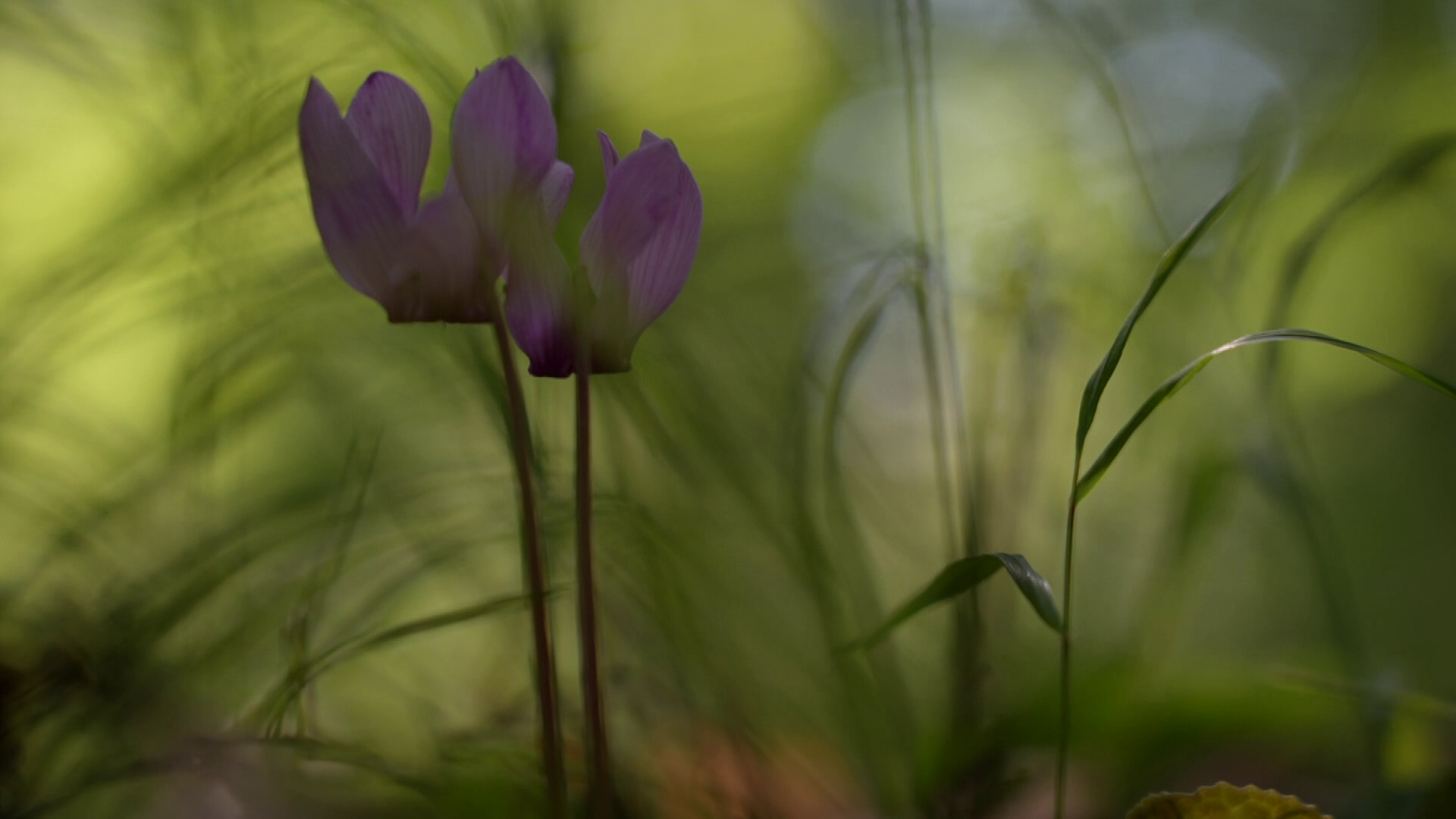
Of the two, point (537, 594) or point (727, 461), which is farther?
point (727, 461)

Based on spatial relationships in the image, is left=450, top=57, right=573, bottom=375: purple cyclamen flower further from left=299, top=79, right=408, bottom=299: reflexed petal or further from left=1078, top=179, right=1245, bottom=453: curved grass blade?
left=1078, top=179, right=1245, bottom=453: curved grass blade

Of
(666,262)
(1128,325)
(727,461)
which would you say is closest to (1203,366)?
(1128,325)

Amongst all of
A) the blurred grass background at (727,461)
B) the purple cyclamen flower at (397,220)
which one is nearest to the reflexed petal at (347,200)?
the purple cyclamen flower at (397,220)

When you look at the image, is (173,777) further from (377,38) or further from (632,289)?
(377,38)

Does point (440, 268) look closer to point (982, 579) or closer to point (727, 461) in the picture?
point (982, 579)

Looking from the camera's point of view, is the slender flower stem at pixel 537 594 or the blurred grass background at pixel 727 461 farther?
the blurred grass background at pixel 727 461

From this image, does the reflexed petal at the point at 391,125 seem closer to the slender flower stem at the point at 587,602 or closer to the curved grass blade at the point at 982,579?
the slender flower stem at the point at 587,602

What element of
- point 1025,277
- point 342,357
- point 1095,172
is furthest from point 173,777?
point 1095,172
